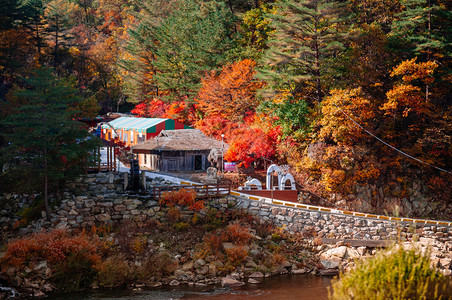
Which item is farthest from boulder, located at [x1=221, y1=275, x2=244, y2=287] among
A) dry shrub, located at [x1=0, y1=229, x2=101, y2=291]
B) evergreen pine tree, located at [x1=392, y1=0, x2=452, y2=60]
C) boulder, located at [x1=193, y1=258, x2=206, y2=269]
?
evergreen pine tree, located at [x1=392, y1=0, x2=452, y2=60]

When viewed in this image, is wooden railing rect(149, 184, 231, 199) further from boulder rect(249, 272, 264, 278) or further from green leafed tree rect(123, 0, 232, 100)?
green leafed tree rect(123, 0, 232, 100)

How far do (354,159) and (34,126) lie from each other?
22532mm

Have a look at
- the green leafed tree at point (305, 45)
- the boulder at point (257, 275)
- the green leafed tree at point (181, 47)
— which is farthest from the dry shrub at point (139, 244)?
the green leafed tree at point (181, 47)

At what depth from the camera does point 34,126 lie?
995 inches

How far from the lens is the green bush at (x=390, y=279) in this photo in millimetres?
11922

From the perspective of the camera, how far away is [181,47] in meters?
51.1

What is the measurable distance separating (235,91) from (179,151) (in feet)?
28.1

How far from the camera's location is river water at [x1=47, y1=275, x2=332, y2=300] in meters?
20.3

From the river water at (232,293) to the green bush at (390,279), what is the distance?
8.35m

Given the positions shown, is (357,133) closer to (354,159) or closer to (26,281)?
(354,159)

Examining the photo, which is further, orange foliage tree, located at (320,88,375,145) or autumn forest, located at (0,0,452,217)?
autumn forest, located at (0,0,452,217)

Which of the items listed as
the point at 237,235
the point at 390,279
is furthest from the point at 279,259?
the point at 390,279

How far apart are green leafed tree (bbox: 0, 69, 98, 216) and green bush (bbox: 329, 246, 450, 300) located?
59.4 feet

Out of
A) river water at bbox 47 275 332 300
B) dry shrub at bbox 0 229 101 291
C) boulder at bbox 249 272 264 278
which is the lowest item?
river water at bbox 47 275 332 300
